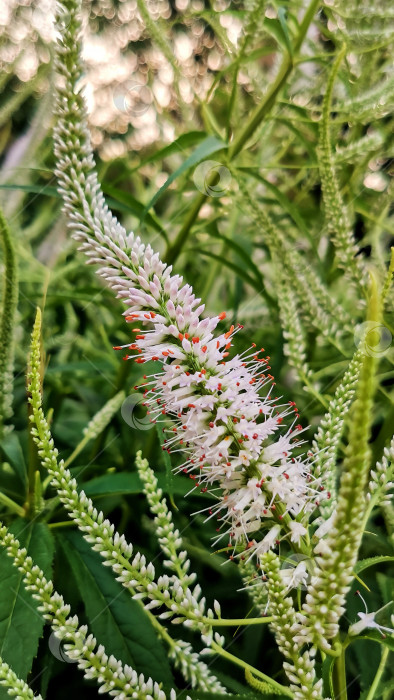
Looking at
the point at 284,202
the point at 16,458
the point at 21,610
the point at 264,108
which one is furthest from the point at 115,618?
the point at 264,108

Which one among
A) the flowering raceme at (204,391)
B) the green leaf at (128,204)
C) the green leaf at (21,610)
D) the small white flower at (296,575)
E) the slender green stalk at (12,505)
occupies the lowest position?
the green leaf at (21,610)

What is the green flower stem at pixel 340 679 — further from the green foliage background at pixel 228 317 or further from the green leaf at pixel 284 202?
the green leaf at pixel 284 202

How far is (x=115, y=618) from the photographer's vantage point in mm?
729

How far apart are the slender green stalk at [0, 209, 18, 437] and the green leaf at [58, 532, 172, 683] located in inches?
9.7

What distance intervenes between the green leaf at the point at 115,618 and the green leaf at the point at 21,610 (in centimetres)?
6

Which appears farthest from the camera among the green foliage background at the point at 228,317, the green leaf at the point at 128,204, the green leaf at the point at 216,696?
the green leaf at the point at 128,204

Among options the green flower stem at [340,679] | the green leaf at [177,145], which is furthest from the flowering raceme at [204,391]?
the green leaf at [177,145]

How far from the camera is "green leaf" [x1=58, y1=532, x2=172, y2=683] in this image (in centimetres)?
68

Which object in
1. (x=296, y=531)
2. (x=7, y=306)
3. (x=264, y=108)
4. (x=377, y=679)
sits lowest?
(x=377, y=679)

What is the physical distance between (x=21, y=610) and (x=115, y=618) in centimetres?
12

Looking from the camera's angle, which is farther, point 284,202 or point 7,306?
point 284,202

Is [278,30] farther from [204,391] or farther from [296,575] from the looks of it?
[296,575]

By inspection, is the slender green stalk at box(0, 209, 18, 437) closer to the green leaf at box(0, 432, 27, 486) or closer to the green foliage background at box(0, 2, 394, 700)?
the green foliage background at box(0, 2, 394, 700)

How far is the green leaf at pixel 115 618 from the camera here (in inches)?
26.9
